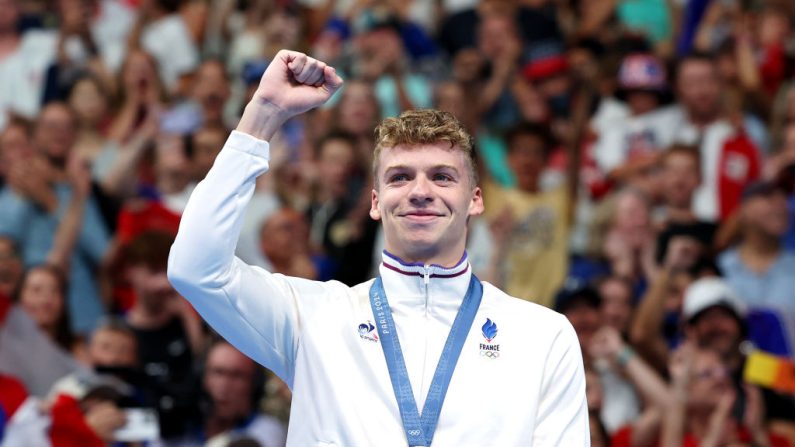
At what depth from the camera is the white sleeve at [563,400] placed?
3871 millimetres

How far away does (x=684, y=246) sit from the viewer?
8844 mm

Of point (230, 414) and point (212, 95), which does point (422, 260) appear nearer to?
point (230, 414)

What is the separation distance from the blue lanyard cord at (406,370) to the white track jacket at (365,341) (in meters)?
0.02

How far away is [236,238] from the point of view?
12.3 ft

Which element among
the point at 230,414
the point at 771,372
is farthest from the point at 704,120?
the point at 230,414

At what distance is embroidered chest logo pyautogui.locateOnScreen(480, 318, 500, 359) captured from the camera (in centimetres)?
394

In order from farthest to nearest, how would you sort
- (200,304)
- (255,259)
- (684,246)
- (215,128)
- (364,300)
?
(215,128)
(255,259)
(684,246)
(364,300)
(200,304)

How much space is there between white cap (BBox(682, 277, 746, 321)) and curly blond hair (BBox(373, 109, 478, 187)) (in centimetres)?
434

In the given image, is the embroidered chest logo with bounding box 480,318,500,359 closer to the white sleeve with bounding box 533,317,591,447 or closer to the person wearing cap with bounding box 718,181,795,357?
the white sleeve with bounding box 533,317,591,447

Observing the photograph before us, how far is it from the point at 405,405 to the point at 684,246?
5.37 m

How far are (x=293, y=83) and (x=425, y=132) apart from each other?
1.31 ft

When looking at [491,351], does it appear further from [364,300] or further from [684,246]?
[684,246]

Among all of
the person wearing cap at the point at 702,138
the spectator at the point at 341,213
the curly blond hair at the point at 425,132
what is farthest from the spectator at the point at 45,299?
the curly blond hair at the point at 425,132

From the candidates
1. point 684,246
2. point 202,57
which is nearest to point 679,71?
point 684,246
